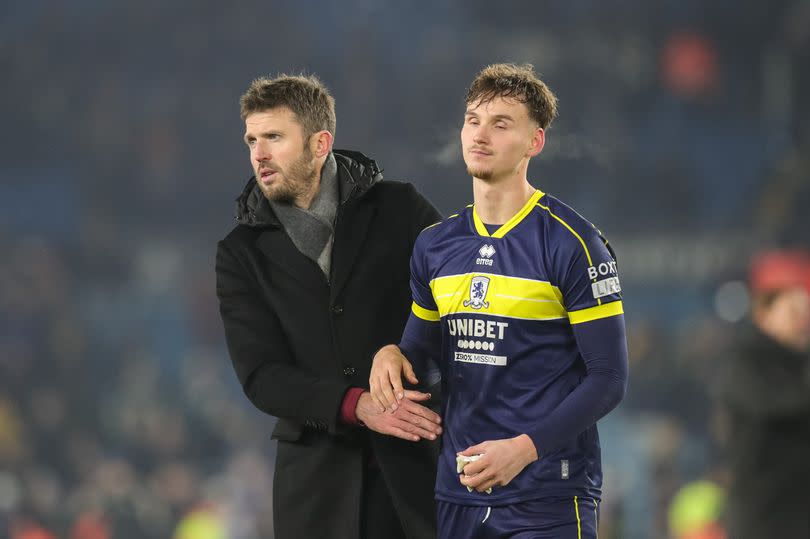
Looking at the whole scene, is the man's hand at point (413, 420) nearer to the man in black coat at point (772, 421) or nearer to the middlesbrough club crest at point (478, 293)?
the middlesbrough club crest at point (478, 293)

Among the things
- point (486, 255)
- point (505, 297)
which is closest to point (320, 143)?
point (486, 255)

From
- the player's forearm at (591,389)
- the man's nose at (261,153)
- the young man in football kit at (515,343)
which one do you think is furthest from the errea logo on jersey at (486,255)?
the man's nose at (261,153)

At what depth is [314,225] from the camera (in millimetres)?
2955

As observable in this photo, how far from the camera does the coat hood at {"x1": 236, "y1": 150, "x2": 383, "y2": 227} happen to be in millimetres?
2975

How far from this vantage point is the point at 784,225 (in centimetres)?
1041

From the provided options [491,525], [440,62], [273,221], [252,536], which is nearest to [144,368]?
[252,536]

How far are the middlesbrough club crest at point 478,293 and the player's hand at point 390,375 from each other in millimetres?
191

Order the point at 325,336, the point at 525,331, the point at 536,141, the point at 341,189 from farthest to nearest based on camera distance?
the point at 341,189
the point at 325,336
the point at 536,141
the point at 525,331

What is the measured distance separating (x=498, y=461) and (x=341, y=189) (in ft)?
3.47

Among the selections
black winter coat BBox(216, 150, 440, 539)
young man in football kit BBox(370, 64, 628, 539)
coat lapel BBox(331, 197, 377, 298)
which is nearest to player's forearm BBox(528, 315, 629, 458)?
young man in football kit BBox(370, 64, 628, 539)

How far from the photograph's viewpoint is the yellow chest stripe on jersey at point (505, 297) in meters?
2.32

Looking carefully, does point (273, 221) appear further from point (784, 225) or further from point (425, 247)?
point (784, 225)

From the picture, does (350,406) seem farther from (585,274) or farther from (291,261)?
(585,274)

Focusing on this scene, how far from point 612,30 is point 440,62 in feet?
5.59
